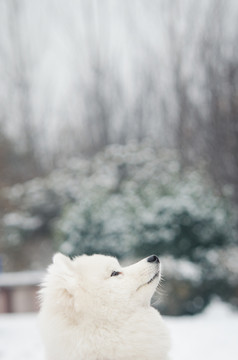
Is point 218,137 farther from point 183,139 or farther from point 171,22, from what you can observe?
point 171,22

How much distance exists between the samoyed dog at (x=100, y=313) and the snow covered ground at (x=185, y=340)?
9.71 ft

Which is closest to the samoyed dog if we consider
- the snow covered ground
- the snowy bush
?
the snow covered ground

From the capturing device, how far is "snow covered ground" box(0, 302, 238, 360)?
227 inches

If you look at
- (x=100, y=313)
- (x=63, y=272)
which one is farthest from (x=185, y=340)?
(x=63, y=272)

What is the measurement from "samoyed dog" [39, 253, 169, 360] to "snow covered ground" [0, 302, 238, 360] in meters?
2.96

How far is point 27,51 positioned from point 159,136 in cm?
494

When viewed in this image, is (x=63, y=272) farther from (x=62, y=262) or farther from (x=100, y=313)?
(x=100, y=313)

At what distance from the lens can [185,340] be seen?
664 centimetres

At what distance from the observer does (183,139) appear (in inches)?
483

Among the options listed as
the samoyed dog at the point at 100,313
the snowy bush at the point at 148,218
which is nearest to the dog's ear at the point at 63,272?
the samoyed dog at the point at 100,313

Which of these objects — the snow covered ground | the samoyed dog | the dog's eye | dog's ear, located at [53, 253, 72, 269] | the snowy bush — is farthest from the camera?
the snowy bush

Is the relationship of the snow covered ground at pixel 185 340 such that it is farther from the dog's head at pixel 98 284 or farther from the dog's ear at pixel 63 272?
the dog's ear at pixel 63 272

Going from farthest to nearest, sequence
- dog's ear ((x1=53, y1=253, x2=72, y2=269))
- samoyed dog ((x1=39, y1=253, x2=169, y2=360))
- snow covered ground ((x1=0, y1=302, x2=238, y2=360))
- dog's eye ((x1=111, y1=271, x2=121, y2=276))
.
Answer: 1. snow covered ground ((x1=0, y1=302, x2=238, y2=360))
2. dog's eye ((x1=111, y1=271, x2=121, y2=276))
3. dog's ear ((x1=53, y1=253, x2=72, y2=269))
4. samoyed dog ((x1=39, y1=253, x2=169, y2=360))

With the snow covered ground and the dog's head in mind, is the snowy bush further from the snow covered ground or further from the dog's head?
the dog's head
